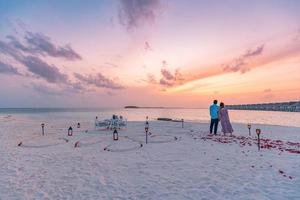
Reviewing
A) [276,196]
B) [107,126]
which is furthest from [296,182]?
[107,126]

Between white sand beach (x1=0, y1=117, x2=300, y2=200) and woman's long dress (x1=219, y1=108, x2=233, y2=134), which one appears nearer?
white sand beach (x1=0, y1=117, x2=300, y2=200)

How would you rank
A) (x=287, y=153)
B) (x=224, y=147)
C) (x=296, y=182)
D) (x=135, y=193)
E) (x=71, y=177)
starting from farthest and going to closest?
1. (x=224, y=147)
2. (x=287, y=153)
3. (x=71, y=177)
4. (x=296, y=182)
5. (x=135, y=193)

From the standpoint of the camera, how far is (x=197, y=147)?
14508 millimetres

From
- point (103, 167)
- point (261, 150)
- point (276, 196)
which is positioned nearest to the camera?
point (276, 196)

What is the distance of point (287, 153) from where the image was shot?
12344mm

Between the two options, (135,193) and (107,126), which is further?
(107,126)

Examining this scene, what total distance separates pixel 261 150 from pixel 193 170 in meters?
5.44

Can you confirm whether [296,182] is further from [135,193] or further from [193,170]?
[135,193]

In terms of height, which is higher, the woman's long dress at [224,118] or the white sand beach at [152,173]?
the woman's long dress at [224,118]

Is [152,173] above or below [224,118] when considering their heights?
below

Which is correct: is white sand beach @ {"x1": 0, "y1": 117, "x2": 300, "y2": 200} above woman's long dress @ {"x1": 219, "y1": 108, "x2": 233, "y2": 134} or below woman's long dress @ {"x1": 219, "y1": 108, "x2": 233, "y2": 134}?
below

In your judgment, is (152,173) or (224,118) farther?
(224,118)

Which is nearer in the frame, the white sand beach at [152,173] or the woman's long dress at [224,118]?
the white sand beach at [152,173]

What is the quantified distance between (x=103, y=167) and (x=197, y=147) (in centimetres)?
612
